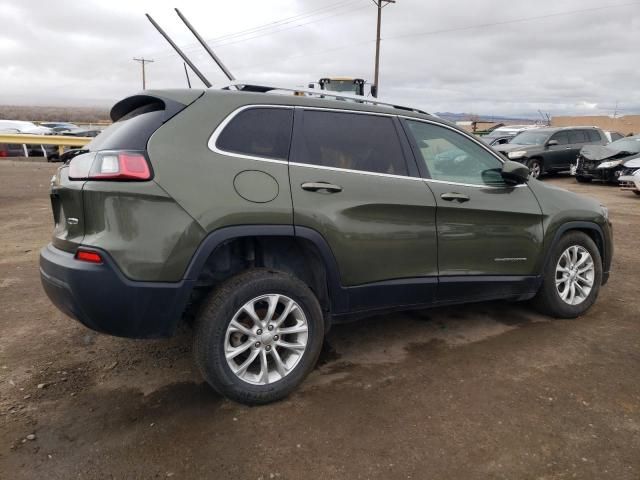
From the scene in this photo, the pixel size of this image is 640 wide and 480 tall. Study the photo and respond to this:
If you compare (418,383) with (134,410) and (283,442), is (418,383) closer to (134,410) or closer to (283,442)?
(283,442)

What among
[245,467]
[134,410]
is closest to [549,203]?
[245,467]

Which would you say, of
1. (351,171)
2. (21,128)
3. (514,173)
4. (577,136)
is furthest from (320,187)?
(21,128)

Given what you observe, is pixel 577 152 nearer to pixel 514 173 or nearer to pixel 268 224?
pixel 514 173

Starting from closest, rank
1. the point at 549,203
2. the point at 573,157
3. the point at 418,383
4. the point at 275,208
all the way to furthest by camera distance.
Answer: the point at 275,208 < the point at 418,383 < the point at 549,203 < the point at 573,157

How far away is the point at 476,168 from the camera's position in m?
3.93

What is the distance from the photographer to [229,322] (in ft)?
9.39

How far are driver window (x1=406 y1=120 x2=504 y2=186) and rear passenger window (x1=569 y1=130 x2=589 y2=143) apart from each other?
14.4m

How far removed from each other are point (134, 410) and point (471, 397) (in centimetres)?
199

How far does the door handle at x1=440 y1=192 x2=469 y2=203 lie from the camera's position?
3.60 meters

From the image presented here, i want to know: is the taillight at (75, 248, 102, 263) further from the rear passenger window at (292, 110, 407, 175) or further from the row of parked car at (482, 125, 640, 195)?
the row of parked car at (482, 125, 640, 195)

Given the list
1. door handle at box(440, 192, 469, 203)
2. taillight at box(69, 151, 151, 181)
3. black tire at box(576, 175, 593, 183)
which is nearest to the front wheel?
black tire at box(576, 175, 593, 183)

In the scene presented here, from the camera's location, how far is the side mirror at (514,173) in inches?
154

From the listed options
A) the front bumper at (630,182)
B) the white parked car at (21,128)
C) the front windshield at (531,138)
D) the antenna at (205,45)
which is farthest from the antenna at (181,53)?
the white parked car at (21,128)

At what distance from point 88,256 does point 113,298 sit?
0.84 ft
